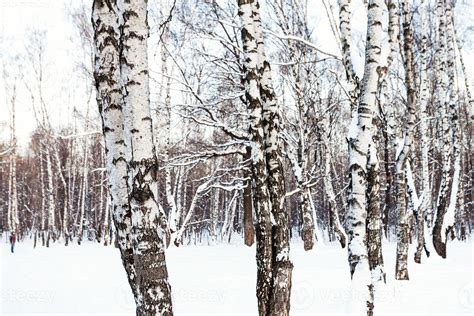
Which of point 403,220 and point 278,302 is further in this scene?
point 403,220

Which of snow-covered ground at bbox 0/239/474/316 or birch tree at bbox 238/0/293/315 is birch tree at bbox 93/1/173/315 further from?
snow-covered ground at bbox 0/239/474/316

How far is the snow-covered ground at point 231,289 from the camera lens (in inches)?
281

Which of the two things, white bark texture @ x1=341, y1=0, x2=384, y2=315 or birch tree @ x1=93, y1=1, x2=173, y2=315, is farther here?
white bark texture @ x1=341, y1=0, x2=384, y2=315

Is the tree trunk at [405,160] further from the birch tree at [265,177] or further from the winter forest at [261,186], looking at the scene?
the birch tree at [265,177]

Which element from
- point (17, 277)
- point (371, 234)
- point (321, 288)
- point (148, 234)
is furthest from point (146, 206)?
point (17, 277)

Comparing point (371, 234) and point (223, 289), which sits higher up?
point (371, 234)

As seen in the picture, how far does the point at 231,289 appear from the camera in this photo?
29.1 ft

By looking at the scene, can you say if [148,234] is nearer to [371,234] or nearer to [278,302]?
[278,302]

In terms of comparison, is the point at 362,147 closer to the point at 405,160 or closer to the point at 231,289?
the point at 231,289

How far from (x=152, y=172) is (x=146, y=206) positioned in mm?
237

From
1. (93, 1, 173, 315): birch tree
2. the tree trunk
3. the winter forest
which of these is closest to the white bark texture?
the winter forest

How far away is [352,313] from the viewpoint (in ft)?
16.5

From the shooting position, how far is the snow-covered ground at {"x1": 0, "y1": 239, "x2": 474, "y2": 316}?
7.13 meters

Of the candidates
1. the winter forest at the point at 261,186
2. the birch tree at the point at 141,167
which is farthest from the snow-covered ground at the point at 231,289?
the birch tree at the point at 141,167
